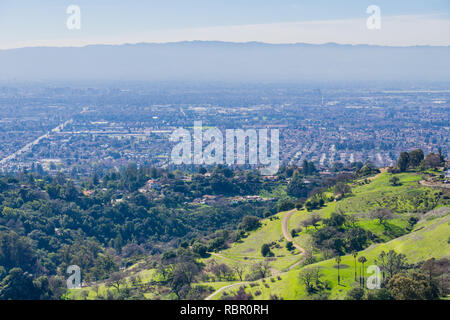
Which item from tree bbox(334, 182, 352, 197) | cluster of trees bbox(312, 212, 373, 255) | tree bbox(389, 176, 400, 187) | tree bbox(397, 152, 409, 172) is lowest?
cluster of trees bbox(312, 212, 373, 255)

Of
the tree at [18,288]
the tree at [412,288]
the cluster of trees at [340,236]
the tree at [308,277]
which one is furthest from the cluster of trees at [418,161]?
the tree at [18,288]

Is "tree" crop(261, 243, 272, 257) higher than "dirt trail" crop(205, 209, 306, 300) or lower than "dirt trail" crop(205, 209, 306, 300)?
lower

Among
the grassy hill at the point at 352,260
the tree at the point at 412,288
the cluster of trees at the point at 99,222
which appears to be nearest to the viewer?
the tree at the point at 412,288

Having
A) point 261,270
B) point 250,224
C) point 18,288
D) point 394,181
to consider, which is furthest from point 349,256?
point 18,288

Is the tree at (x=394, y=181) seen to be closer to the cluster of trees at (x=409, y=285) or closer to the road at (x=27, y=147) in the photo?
the cluster of trees at (x=409, y=285)

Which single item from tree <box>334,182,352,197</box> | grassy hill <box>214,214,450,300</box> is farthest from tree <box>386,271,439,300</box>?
tree <box>334,182,352,197</box>

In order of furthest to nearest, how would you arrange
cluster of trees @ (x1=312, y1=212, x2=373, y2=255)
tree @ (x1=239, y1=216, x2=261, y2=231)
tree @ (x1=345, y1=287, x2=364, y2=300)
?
tree @ (x1=239, y1=216, x2=261, y2=231) < cluster of trees @ (x1=312, y1=212, x2=373, y2=255) < tree @ (x1=345, y1=287, x2=364, y2=300)

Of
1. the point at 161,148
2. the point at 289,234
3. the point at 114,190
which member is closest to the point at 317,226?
the point at 289,234

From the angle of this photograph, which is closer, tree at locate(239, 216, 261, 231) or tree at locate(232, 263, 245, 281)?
tree at locate(232, 263, 245, 281)

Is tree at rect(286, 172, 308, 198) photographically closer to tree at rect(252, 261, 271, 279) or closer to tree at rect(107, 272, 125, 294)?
tree at rect(252, 261, 271, 279)

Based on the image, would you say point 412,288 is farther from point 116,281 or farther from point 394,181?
point 394,181

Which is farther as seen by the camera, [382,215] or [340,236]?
[382,215]

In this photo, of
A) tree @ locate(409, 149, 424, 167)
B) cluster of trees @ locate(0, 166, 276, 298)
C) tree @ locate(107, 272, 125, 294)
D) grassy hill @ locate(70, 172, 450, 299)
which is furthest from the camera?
tree @ locate(409, 149, 424, 167)
